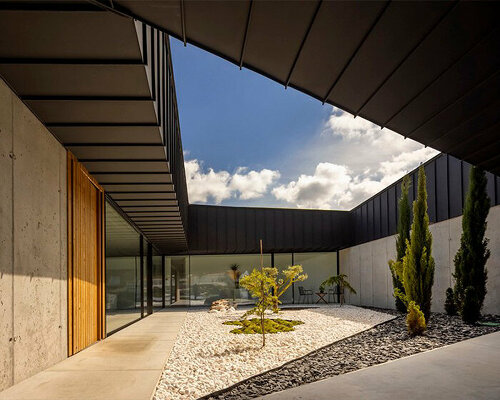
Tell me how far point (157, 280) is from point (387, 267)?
417 inches

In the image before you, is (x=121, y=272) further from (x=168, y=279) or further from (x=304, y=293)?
(x=304, y=293)

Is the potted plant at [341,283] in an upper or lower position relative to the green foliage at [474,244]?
lower

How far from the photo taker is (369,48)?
371 cm

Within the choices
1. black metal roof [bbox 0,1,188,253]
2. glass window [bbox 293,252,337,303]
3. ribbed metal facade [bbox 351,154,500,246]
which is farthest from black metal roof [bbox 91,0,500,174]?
glass window [bbox 293,252,337,303]

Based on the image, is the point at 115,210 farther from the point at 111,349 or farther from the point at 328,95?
the point at 328,95

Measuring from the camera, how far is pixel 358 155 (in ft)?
57.8

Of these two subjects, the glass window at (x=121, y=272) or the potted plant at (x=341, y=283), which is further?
the potted plant at (x=341, y=283)

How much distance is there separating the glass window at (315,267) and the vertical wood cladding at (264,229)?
1279mm

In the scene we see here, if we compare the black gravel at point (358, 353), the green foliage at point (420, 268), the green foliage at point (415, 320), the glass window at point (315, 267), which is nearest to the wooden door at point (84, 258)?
the black gravel at point (358, 353)

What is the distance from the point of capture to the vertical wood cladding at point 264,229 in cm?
2184

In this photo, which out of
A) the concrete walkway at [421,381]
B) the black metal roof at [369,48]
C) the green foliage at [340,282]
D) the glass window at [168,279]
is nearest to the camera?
the black metal roof at [369,48]

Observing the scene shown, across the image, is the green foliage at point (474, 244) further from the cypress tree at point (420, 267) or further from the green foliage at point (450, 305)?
the green foliage at point (450, 305)

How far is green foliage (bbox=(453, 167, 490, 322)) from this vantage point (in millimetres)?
10570

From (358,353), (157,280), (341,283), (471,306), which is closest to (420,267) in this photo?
(471,306)
